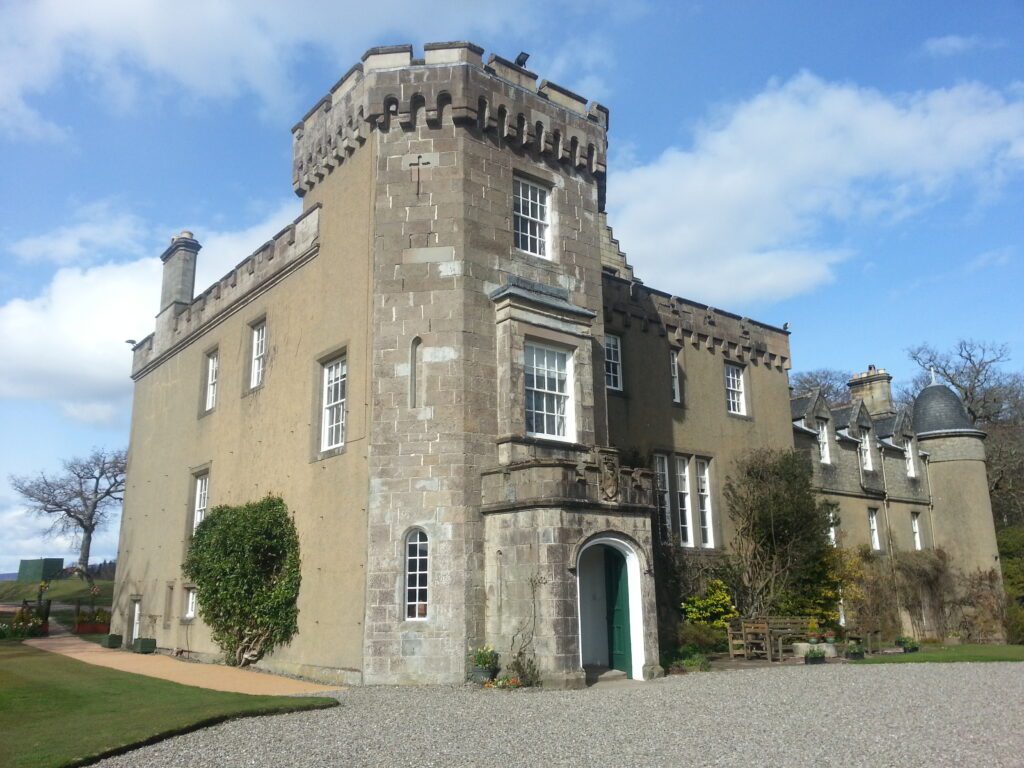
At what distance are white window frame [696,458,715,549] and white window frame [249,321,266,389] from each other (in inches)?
465

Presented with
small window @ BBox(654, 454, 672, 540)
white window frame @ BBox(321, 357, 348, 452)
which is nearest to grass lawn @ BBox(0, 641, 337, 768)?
white window frame @ BBox(321, 357, 348, 452)

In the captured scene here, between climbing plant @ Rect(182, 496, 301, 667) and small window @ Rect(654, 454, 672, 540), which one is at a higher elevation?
small window @ Rect(654, 454, 672, 540)

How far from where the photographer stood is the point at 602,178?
19.2 m

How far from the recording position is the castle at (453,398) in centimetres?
1434

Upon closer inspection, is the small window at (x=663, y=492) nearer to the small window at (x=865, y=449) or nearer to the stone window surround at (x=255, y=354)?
the stone window surround at (x=255, y=354)

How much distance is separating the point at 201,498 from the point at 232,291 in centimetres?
585

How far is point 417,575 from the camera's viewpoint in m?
14.7

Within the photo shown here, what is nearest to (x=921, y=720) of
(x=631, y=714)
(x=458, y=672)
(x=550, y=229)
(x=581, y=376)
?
(x=631, y=714)

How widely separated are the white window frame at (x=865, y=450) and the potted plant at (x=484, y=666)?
A: 1972 centimetres

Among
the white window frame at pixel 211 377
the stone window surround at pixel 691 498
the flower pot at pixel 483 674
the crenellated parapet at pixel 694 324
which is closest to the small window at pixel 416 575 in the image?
the flower pot at pixel 483 674

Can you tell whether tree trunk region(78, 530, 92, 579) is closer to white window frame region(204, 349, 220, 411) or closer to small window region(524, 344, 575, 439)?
white window frame region(204, 349, 220, 411)

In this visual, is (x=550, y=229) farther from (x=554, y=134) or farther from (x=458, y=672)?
(x=458, y=672)

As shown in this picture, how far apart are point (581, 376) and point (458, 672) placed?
20.1 feet

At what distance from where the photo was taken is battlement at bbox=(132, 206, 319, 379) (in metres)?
19.2
